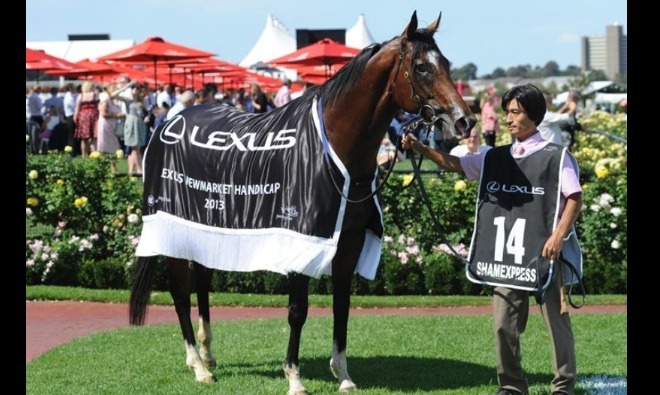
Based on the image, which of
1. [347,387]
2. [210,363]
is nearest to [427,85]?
[347,387]

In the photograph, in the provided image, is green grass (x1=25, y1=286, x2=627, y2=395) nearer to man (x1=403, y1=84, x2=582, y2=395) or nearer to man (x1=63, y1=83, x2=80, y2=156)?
man (x1=403, y1=84, x2=582, y2=395)

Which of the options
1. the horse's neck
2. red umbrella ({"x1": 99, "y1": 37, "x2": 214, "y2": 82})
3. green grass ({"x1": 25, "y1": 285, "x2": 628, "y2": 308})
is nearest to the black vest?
the horse's neck

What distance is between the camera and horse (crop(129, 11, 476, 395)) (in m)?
6.53

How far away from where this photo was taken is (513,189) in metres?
6.19

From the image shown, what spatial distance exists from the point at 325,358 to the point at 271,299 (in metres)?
3.16

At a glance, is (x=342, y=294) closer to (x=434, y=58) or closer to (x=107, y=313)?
(x=434, y=58)

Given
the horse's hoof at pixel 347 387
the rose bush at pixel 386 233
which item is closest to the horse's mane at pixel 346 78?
the horse's hoof at pixel 347 387
